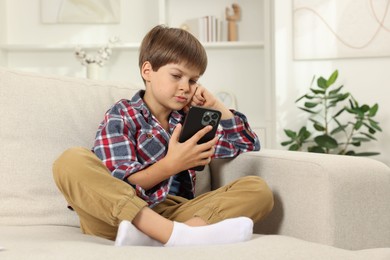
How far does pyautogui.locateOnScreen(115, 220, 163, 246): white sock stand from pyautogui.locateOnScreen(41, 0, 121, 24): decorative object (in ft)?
11.3

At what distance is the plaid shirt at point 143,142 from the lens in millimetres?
1609

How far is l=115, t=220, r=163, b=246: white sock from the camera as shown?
1.35 m

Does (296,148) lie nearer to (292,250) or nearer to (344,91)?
(344,91)

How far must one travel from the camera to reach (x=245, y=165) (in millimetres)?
1751

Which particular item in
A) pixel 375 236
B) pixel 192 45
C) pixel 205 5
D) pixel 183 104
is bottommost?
pixel 375 236

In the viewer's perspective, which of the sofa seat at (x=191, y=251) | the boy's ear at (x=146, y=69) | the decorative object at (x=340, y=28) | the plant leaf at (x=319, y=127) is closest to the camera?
the sofa seat at (x=191, y=251)

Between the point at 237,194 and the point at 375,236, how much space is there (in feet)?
1.08

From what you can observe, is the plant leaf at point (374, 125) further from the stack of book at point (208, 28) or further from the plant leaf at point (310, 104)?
the stack of book at point (208, 28)

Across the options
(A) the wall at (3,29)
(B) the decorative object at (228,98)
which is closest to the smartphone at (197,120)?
(B) the decorative object at (228,98)

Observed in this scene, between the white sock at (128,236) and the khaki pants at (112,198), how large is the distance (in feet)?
0.08

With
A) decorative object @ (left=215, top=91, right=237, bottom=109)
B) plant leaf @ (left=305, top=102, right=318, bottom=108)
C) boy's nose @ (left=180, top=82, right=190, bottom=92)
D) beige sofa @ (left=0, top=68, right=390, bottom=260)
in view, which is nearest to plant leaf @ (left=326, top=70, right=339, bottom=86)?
plant leaf @ (left=305, top=102, right=318, bottom=108)

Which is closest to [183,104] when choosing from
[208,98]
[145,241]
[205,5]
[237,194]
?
[208,98]

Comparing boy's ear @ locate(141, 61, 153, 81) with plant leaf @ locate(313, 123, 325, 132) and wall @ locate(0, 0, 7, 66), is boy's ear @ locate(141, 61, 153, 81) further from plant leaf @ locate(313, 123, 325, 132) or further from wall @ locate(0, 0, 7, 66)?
wall @ locate(0, 0, 7, 66)

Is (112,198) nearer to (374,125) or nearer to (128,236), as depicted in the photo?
(128,236)
